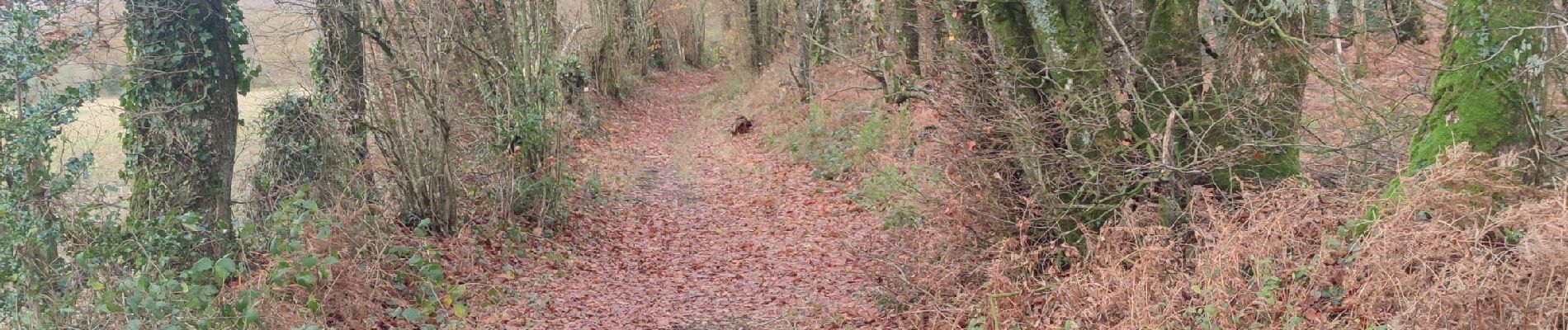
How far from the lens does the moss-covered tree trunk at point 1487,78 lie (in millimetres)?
5398

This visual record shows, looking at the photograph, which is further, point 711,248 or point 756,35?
point 756,35

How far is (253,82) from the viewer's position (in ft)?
28.7

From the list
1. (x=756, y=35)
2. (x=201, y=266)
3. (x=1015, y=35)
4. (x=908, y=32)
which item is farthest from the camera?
(x=756, y=35)

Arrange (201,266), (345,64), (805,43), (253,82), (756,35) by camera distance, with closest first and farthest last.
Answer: (201,266) < (253,82) < (345,64) < (805,43) < (756,35)

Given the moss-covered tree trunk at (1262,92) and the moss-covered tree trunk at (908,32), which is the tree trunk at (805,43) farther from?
the moss-covered tree trunk at (1262,92)

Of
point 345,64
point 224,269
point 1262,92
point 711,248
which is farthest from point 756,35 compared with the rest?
point 224,269

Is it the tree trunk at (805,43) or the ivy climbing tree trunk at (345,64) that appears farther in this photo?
the tree trunk at (805,43)

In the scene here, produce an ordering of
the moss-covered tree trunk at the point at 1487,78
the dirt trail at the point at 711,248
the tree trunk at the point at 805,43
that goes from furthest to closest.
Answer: the tree trunk at the point at 805,43 < the dirt trail at the point at 711,248 < the moss-covered tree trunk at the point at 1487,78

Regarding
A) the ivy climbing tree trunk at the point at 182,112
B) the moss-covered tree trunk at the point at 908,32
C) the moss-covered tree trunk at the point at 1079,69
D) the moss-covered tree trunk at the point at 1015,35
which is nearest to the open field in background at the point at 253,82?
the ivy climbing tree trunk at the point at 182,112

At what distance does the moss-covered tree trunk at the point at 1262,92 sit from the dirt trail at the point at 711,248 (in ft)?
9.74

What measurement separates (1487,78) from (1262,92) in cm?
147

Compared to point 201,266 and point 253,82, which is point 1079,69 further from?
point 253,82

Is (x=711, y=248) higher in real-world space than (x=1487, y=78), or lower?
lower

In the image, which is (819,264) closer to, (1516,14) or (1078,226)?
(1078,226)
